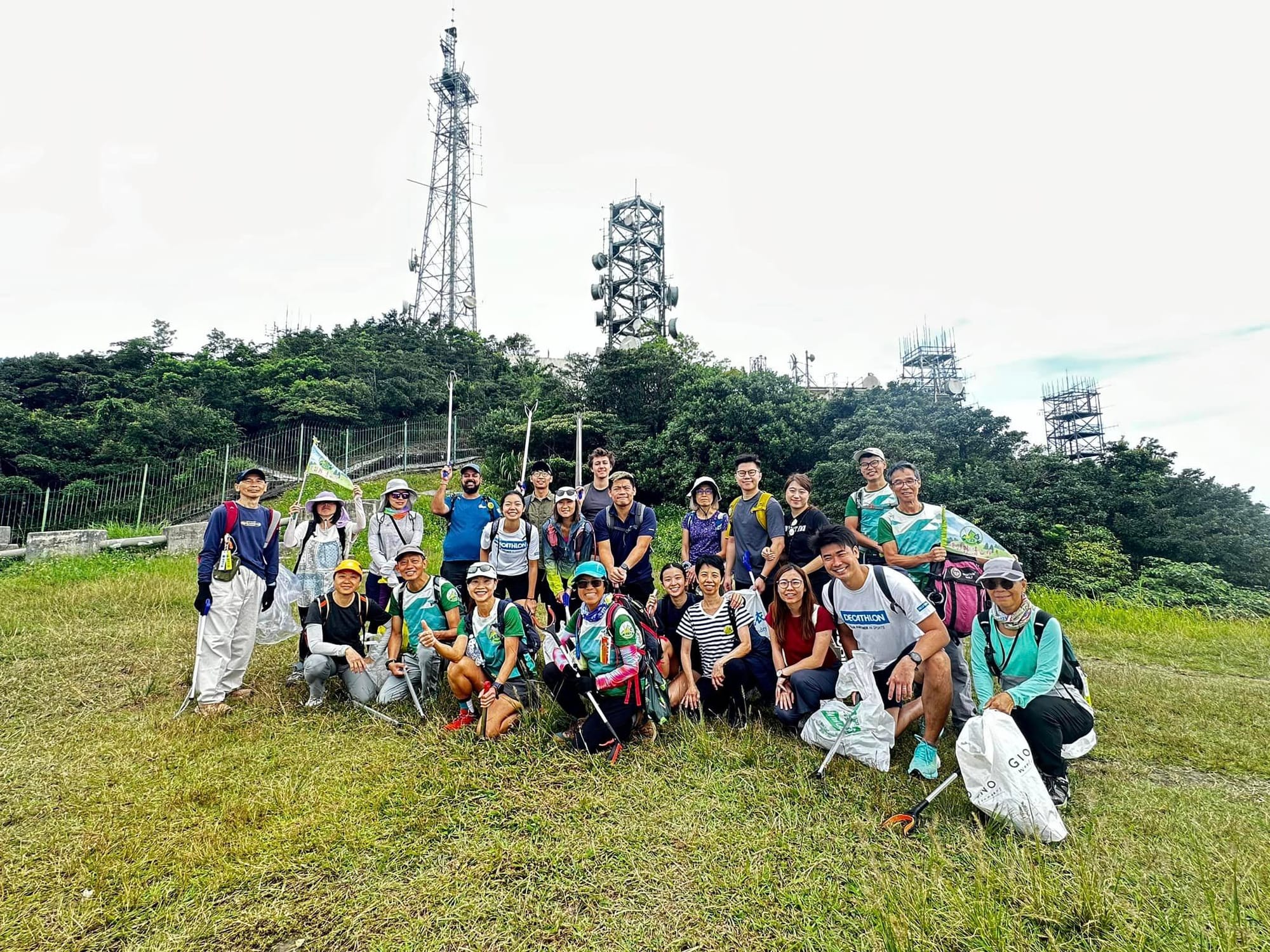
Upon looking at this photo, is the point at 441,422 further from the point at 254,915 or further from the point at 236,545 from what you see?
the point at 254,915

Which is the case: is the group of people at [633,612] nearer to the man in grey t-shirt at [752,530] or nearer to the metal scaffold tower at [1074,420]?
the man in grey t-shirt at [752,530]

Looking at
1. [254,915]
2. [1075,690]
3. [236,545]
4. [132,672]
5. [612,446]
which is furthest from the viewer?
[612,446]

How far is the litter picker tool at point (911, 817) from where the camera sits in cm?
312

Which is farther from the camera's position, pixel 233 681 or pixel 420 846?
pixel 233 681

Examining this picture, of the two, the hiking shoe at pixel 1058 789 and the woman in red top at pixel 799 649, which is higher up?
the woman in red top at pixel 799 649

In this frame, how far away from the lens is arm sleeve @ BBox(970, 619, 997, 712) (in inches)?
140

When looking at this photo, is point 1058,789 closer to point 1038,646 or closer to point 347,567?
point 1038,646

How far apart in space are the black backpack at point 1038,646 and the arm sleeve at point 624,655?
2.17 metres

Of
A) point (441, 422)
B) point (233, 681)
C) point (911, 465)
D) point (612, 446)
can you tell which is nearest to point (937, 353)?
point (612, 446)

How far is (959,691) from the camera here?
4.32 metres

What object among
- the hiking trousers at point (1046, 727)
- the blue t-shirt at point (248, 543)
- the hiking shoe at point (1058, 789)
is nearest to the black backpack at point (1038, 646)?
the hiking trousers at point (1046, 727)

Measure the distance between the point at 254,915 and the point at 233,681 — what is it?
2977 mm

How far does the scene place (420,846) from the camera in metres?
3.14

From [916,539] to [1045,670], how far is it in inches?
51.5
